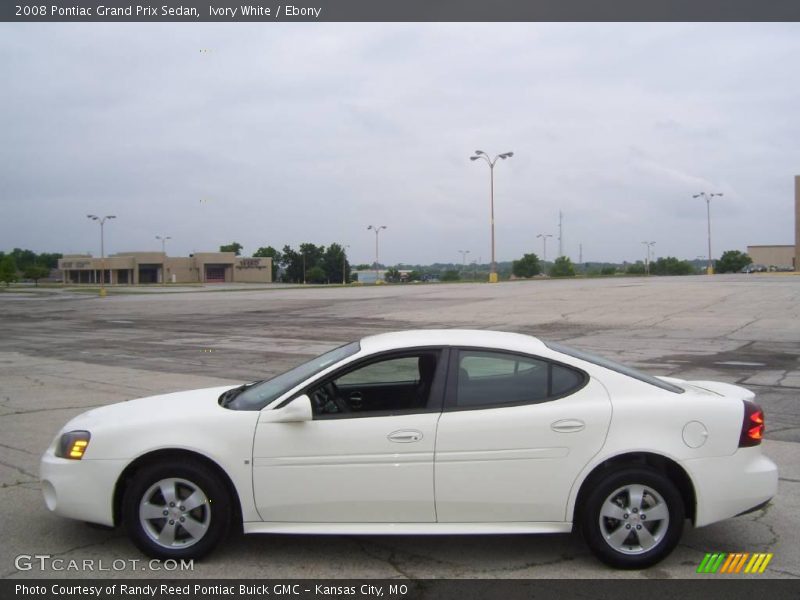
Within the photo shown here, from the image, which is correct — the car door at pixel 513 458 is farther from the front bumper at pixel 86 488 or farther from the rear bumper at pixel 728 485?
the front bumper at pixel 86 488

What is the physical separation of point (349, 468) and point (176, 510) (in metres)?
1.08

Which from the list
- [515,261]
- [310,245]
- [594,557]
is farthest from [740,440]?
[310,245]

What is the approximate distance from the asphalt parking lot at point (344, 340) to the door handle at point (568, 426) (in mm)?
824

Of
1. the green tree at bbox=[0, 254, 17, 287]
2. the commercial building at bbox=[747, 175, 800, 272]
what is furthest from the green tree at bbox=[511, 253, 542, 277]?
the green tree at bbox=[0, 254, 17, 287]

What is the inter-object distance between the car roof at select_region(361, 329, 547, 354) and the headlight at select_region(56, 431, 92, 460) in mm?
1835

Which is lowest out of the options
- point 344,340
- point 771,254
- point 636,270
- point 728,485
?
point 344,340

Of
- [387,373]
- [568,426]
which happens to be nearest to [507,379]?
[568,426]

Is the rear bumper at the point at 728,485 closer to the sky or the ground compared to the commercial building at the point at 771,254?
closer to the ground

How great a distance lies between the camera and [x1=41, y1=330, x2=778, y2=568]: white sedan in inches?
168

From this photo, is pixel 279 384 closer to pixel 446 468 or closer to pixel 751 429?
pixel 446 468

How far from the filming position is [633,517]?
4262mm

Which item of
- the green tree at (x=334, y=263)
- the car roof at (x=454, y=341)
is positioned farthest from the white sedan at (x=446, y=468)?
the green tree at (x=334, y=263)

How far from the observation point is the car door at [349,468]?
4266mm

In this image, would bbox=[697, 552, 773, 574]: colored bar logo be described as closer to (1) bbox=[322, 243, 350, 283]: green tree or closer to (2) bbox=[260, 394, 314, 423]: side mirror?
(2) bbox=[260, 394, 314, 423]: side mirror
